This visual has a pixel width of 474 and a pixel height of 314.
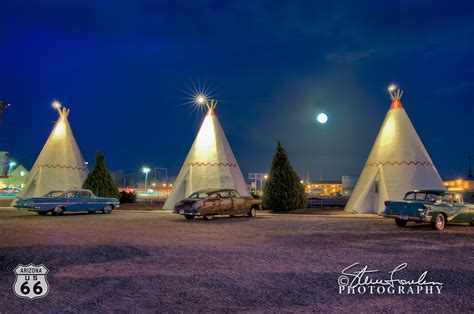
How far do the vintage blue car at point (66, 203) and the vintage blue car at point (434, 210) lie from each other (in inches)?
498

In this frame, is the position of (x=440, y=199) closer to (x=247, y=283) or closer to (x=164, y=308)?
(x=247, y=283)

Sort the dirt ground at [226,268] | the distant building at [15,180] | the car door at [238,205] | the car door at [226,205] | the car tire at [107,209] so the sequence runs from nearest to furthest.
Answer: the dirt ground at [226,268], the car door at [226,205], the car door at [238,205], the car tire at [107,209], the distant building at [15,180]

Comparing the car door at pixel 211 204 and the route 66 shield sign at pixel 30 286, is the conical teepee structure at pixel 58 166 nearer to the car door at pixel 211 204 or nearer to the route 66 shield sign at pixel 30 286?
the car door at pixel 211 204

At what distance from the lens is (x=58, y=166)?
2364cm

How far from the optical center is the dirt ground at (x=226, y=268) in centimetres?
397

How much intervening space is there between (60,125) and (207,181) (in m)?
11.5

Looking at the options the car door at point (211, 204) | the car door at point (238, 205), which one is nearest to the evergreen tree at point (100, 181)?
the car door at point (211, 204)

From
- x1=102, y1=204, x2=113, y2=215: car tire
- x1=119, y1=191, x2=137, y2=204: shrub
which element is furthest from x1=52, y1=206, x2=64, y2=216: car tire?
x1=119, y1=191, x2=137, y2=204: shrub

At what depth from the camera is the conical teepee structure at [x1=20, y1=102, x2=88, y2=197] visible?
23203 millimetres

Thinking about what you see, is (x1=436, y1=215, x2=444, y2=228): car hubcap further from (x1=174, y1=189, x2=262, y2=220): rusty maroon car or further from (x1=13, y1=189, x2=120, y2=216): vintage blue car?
(x1=13, y1=189, x2=120, y2=216): vintage blue car

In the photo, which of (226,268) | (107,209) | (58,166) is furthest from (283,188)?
(226,268)

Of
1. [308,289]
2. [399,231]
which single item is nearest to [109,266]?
[308,289]

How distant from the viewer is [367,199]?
60.2ft

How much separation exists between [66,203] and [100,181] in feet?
19.3
